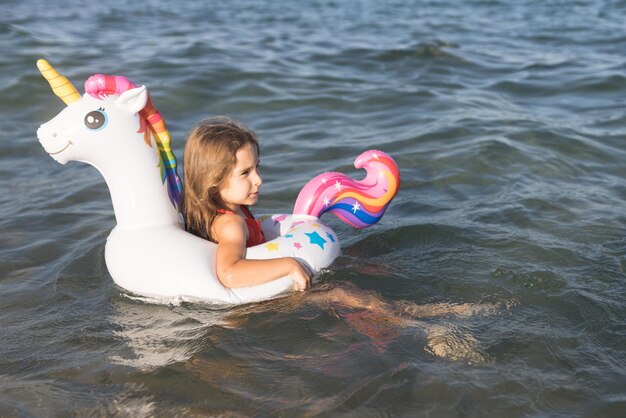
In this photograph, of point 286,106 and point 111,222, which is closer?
point 111,222

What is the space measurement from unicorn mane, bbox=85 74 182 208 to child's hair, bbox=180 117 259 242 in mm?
202

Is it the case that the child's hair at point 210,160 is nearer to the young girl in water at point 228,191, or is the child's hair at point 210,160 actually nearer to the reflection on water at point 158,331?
the young girl in water at point 228,191

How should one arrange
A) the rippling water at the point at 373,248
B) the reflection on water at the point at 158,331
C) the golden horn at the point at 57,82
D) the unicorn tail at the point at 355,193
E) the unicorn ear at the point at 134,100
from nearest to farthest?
the rippling water at the point at 373,248 → the reflection on water at the point at 158,331 → the golden horn at the point at 57,82 → the unicorn ear at the point at 134,100 → the unicorn tail at the point at 355,193

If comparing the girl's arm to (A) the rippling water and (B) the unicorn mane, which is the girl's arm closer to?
(A) the rippling water

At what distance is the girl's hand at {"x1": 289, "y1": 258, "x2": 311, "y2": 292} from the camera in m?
4.10

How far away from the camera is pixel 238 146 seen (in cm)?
411

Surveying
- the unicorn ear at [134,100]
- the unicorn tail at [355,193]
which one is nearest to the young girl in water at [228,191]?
the unicorn ear at [134,100]

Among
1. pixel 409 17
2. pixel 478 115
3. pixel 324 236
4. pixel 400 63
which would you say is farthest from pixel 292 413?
pixel 409 17

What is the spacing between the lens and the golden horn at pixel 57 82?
4.05 meters

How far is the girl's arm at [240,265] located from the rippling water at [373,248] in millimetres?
191

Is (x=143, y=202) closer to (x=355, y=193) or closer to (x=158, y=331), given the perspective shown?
(x=158, y=331)

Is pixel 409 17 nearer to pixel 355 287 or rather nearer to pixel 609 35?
pixel 609 35

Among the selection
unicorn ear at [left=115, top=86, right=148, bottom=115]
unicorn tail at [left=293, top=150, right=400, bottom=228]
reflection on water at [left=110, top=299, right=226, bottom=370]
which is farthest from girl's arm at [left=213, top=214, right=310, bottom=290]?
unicorn ear at [left=115, top=86, right=148, bottom=115]

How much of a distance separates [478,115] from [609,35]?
503cm
